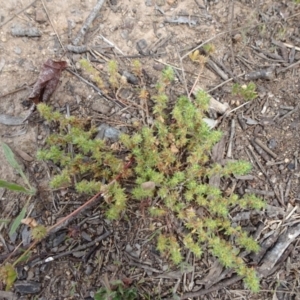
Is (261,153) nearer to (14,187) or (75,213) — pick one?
(75,213)

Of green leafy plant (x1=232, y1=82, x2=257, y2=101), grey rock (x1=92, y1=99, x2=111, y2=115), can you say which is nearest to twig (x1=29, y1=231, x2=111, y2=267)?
grey rock (x1=92, y1=99, x2=111, y2=115)

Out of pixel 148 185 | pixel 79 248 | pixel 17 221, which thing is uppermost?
pixel 148 185

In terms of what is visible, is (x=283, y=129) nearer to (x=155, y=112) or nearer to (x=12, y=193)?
(x=155, y=112)

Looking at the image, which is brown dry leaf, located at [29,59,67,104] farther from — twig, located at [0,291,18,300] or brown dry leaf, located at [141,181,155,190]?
twig, located at [0,291,18,300]

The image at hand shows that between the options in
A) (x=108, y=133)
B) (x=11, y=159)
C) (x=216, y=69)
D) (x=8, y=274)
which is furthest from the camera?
(x=216, y=69)

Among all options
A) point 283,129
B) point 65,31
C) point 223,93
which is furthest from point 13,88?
point 283,129

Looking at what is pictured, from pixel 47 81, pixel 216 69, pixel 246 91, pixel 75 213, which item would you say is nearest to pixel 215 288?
pixel 75 213
